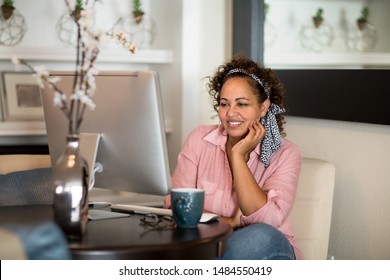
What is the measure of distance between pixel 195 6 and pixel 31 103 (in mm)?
910

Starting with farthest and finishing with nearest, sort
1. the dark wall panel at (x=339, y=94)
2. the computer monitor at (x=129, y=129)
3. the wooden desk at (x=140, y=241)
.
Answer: the dark wall panel at (x=339, y=94) → the computer monitor at (x=129, y=129) → the wooden desk at (x=140, y=241)

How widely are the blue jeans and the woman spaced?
0.02 meters

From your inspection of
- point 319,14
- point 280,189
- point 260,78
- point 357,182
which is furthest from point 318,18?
point 280,189

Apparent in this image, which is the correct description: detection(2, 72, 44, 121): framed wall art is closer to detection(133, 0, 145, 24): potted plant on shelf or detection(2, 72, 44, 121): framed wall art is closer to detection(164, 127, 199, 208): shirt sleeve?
detection(133, 0, 145, 24): potted plant on shelf

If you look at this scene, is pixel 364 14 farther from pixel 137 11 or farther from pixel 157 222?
pixel 137 11

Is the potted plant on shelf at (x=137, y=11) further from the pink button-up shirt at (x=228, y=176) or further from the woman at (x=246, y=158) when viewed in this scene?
the pink button-up shirt at (x=228, y=176)

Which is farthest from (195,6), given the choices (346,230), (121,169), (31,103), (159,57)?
(121,169)

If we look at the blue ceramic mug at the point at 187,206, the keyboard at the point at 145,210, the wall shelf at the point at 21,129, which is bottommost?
the keyboard at the point at 145,210

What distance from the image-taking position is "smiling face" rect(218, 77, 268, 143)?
7.71ft

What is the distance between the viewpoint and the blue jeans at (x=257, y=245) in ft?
6.49

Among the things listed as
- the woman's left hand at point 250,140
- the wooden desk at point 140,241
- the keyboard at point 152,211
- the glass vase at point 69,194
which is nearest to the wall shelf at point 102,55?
the woman's left hand at point 250,140

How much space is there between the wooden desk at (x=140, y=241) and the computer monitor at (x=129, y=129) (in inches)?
4.9
